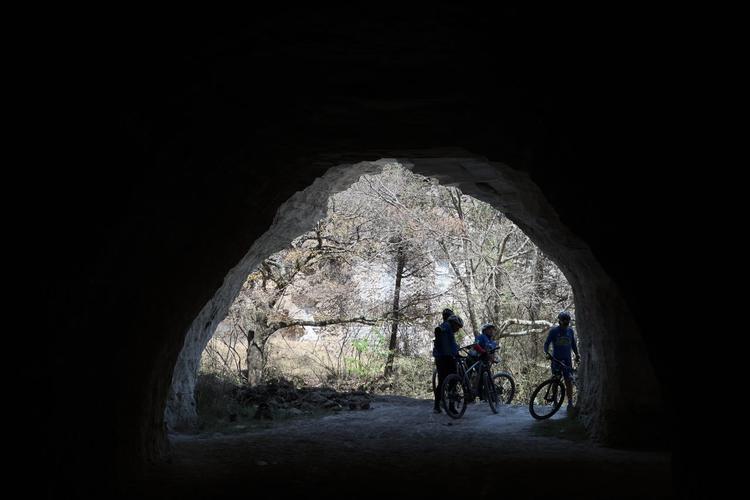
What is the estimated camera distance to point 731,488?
3.72m

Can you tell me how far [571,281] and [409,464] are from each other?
14.7ft

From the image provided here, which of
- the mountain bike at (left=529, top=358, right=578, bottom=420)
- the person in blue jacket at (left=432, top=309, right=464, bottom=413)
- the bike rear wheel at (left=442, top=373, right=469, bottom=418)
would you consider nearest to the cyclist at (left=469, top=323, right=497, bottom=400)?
the person in blue jacket at (left=432, top=309, right=464, bottom=413)

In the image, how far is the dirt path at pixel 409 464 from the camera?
6.12 meters

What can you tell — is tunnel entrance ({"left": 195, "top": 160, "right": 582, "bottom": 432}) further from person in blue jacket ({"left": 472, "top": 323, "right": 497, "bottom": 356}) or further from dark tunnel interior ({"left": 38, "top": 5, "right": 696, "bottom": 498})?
dark tunnel interior ({"left": 38, "top": 5, "right": 696, "bottom": 498})

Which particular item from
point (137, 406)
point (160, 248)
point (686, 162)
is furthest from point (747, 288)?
point (137, 406)

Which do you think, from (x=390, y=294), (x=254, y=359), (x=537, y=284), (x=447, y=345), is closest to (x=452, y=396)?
(x=447, y=345)

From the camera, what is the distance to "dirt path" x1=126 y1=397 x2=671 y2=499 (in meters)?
6.12

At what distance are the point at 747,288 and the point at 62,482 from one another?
4558mm

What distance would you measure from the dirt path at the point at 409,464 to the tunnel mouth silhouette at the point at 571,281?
2.05ft

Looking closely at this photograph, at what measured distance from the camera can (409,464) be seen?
7.57 m

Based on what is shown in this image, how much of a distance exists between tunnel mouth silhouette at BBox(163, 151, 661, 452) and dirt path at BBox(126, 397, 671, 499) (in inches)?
24.5

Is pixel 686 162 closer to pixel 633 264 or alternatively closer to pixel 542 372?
pixel 633 264

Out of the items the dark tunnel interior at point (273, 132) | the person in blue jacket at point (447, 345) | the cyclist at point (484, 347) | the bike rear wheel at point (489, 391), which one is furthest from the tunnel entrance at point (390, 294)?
the dark tunnel interior at point (273, 132)

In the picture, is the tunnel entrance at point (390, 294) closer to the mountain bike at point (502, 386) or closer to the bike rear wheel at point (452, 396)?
the mountain bike at point (502, 386)
